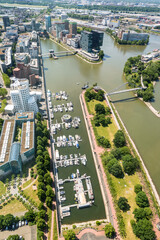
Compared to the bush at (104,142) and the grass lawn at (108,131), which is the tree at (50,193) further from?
the grass lawn at (108,131)

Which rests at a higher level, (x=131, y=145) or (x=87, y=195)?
(x=131, y=145)

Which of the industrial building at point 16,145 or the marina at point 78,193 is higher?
the industrial building at point 16,145

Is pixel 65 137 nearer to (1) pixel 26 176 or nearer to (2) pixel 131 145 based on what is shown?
(1) pixel 26 176

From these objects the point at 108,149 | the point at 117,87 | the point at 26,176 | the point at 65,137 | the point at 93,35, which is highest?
the point at 93,35


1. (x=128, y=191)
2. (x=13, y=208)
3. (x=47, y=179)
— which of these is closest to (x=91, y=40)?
(x=47, y=179)

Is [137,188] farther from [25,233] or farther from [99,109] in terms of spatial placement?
[99,109]

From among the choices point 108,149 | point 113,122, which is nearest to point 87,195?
point 108,149

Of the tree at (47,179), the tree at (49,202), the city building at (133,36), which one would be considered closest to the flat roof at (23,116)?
the tree at (47,179)

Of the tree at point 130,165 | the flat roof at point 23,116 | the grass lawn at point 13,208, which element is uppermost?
the flat roof at point 23,116
